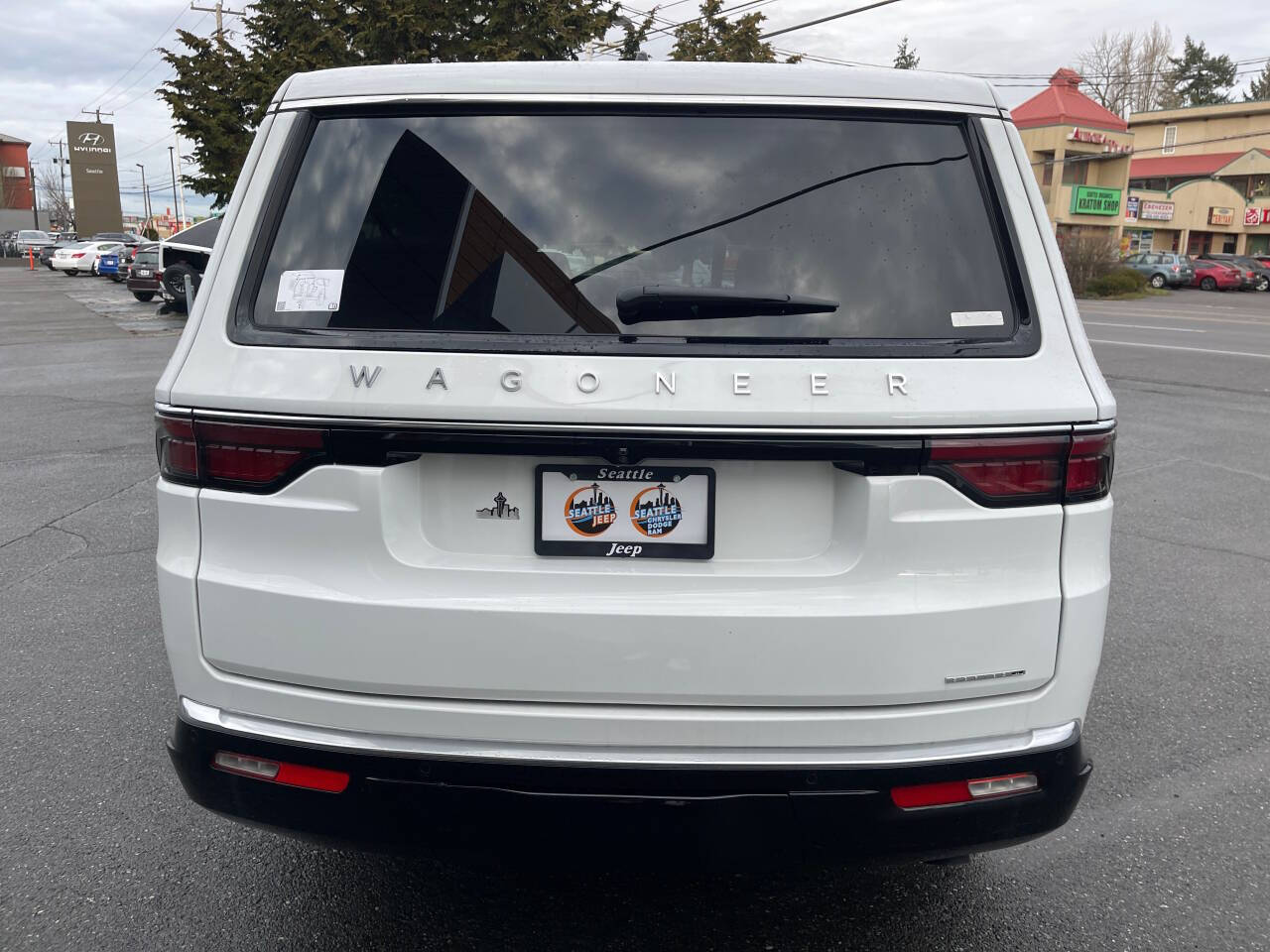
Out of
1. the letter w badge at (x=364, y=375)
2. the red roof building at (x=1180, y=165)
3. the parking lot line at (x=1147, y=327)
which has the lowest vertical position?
the parking lot line at (x=1147, y=327)

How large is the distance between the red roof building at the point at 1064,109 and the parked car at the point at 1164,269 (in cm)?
1076

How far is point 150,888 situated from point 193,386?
1518mm

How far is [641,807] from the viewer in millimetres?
2107

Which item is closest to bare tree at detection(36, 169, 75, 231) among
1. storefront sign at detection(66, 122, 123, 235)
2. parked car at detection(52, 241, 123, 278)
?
storefront sign at detection(66, 122, 123, 235)

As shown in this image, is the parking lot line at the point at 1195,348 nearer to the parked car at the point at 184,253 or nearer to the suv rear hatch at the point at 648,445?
the parked car at the point at 184,253

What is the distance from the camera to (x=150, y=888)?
2.82m

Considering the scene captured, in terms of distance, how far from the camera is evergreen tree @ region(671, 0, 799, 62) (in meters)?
21.5

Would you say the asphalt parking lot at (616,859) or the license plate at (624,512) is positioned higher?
the license plate at (624,512)

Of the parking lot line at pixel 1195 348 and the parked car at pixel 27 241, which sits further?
the parked car at pixel 27 241

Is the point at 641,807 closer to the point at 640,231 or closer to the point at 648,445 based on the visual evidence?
the point at 648,445

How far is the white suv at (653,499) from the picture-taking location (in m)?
2.08

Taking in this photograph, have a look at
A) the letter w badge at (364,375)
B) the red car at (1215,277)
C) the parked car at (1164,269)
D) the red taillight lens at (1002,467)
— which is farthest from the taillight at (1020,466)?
the red car at (1215,277)

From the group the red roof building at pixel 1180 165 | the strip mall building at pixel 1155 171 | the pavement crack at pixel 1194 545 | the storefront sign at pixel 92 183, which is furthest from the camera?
the storefront sign at pixel 92 183

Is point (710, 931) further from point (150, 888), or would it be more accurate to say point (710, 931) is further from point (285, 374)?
point (285, 374)
